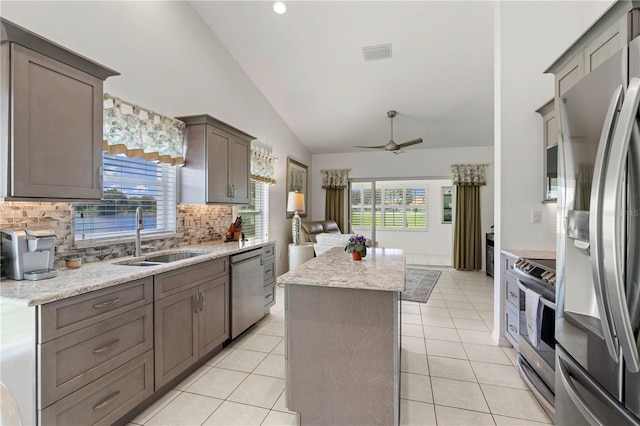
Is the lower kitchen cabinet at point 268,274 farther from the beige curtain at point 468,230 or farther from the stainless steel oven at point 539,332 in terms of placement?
the beige curtain at point 468,230

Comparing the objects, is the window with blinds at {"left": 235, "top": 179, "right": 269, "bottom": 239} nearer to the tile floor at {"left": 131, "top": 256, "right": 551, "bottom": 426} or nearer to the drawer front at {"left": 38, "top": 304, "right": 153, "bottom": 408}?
the tile floor at {"left": 131, "top": 256, "right": 551, "bottom": 426}

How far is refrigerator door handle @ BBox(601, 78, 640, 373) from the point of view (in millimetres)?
829

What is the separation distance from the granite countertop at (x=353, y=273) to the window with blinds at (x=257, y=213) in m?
2.52

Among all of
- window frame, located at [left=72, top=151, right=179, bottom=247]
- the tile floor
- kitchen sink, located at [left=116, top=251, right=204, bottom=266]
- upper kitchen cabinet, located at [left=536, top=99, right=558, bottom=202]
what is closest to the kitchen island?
the tile floor

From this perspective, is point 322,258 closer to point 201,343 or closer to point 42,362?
point 201,343

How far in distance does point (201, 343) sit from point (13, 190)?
1605 millimetres

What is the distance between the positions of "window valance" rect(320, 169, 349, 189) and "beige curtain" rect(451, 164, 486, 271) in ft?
7.86

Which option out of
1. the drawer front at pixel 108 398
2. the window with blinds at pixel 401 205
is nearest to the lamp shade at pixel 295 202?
the window with blinds at pixel 401 205

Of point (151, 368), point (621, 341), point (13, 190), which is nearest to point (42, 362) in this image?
point (151, 368)

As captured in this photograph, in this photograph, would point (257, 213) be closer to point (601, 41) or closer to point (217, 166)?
point (217, 166)

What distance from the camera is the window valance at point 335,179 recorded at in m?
7.11

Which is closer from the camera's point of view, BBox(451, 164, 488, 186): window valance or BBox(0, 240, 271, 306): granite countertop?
BBox(0, 240, 271, 306): granite countertop

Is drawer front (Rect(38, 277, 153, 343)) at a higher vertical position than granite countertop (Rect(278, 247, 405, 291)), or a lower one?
lower

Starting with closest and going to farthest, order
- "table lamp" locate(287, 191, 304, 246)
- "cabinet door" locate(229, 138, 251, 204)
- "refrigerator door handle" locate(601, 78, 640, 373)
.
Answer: "refrigerator door handle" locate(601, 78, 640, 373), "cabinet door" locate(229, 138, 251, 204), "table lamp" locate(287, 191, 304, 246)
